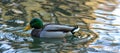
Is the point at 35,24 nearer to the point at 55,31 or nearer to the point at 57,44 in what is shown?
the point at 55,31

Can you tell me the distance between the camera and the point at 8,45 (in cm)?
973

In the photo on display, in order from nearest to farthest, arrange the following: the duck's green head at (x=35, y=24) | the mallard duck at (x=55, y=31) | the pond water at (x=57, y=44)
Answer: the pond water at (x=57, y=44)
the mallard duck at (x=55, y=31)
the duck's green head at (x=35, y=24)

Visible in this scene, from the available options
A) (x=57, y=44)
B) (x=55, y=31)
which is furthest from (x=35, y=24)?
(x=57, y=44)

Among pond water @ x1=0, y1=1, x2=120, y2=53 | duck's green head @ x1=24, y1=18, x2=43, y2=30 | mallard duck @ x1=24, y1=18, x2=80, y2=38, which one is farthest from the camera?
duck's green head @ x1=24, y1=18, x2=43, y2=30

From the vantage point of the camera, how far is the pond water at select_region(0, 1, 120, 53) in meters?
9.49

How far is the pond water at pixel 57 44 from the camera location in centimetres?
949

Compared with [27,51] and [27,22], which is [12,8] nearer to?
Result: [27,22]

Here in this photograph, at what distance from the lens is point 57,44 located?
10.0 metres

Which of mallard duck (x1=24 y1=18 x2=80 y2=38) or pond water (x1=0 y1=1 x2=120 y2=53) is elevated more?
mallard duck (x1=24 y1=18 x2=80 y2=38)

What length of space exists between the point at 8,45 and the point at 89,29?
2501mm

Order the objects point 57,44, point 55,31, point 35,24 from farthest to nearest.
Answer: point 35,24
point 55,31
point 57,44

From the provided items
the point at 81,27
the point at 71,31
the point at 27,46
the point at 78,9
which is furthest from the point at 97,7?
the point at 27,46

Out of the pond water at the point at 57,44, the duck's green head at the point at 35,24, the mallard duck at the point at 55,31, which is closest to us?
the pond water at the point at 57,44

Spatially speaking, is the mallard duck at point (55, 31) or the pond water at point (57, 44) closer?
the pond water at point (57, 44)
